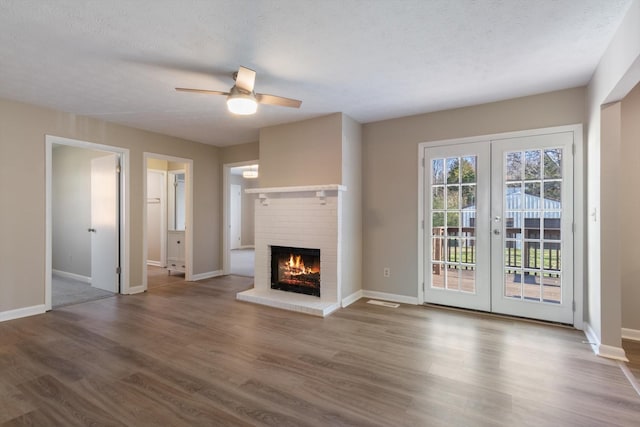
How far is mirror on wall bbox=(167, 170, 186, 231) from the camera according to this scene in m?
6.78

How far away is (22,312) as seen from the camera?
3621 millimetres

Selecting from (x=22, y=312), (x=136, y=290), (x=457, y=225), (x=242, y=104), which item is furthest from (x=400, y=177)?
(x=22, y=312)

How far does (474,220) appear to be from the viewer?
12.4 feet

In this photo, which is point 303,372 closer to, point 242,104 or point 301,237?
point 301,237


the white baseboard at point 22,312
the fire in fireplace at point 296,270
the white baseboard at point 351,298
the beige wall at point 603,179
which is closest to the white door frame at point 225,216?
the fire in fireplace at point 296,270

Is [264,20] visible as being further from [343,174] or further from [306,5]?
[343,174]

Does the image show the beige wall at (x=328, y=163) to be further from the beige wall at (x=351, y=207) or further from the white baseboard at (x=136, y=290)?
the white baseboard at (x=136, y=290)

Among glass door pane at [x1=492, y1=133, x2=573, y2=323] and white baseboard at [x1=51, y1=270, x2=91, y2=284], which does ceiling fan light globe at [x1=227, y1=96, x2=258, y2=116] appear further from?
white baseboard at [x1=51, y1=270, x2=91, y2=284]

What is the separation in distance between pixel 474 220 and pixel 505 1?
243 cm

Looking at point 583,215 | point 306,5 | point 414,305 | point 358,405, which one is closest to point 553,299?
point 583,215

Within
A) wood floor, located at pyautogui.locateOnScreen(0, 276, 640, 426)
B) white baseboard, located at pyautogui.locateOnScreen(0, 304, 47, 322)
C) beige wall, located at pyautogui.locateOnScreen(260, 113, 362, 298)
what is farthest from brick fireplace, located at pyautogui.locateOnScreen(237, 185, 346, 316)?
white baseboard, located at pyautogui.locateOnScreen(0, 304, 47, 322)

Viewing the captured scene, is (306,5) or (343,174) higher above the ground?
(306,5)

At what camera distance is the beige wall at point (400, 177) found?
3.70 meters

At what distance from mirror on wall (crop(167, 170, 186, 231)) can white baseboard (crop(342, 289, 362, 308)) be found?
4.33m
